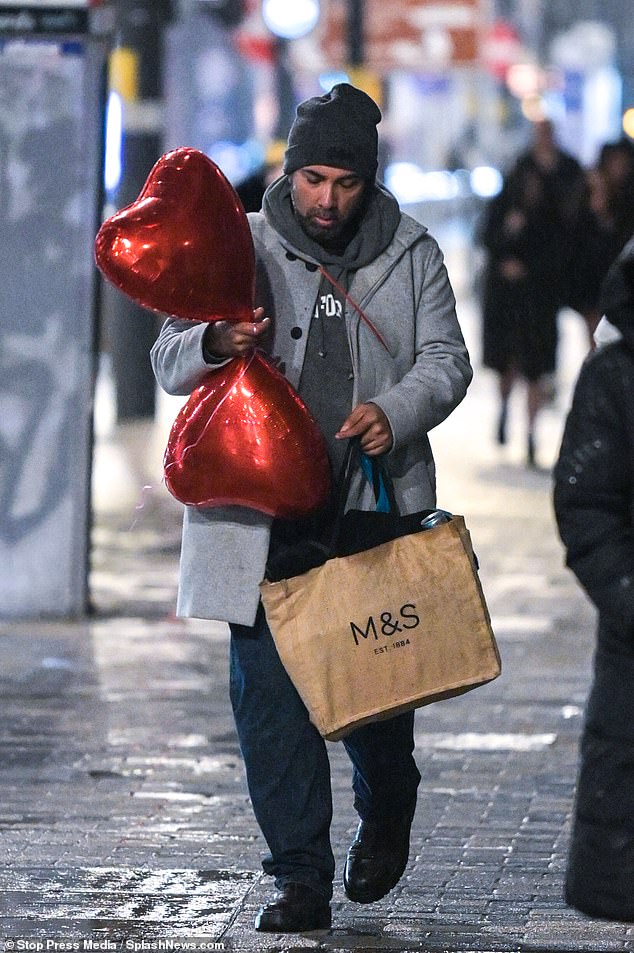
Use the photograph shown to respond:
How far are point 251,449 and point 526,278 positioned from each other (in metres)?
9.68

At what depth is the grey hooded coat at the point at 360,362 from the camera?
4699mm

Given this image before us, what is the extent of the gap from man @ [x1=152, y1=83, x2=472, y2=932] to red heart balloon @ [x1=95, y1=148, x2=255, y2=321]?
63 mm

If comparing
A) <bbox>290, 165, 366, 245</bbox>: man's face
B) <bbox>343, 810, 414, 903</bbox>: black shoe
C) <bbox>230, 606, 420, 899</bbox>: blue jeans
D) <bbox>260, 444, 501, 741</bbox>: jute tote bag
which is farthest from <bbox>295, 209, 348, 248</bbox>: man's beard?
<bbox>343, 810, 414, 903</bbox>: black shoe

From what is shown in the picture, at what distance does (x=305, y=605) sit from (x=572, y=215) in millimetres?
9739

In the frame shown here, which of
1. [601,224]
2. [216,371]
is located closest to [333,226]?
[216,371]

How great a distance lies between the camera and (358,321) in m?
4.82

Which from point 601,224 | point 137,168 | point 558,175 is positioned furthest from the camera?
point 137,168

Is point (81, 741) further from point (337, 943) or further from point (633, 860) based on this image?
point (633, 860)

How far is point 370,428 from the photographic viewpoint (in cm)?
462

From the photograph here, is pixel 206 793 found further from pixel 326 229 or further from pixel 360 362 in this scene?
pixel 326 229

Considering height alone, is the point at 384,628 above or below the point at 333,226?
below

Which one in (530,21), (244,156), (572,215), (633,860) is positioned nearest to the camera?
(633,860)

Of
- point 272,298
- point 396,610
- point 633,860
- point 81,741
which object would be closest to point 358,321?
point 272,298

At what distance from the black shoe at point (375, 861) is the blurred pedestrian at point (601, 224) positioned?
8.82m
